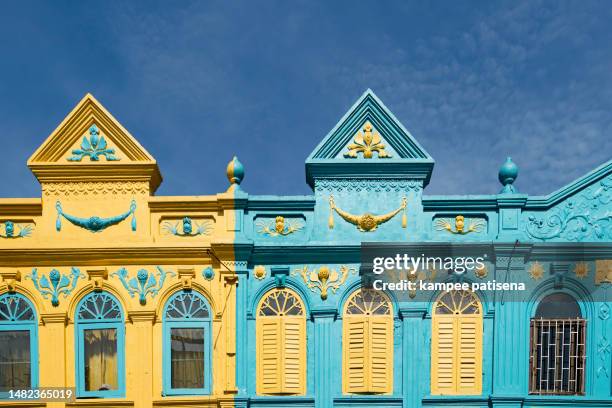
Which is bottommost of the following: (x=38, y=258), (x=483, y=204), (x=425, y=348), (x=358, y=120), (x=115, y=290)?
(x=425, y=348)

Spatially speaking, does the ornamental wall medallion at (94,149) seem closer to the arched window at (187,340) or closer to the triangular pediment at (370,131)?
the arched window at (187,340)

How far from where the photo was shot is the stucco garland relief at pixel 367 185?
8.59 metres

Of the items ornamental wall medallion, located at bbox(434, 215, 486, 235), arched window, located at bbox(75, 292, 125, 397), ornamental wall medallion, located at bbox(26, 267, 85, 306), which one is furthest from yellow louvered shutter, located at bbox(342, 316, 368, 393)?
ornamental wall medallion, located at bbox(26, 267, 85, 306)

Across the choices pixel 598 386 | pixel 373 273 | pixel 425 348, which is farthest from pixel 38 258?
pixel 598 386

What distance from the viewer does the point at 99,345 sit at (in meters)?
8.41

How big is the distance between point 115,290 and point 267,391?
3637 mm

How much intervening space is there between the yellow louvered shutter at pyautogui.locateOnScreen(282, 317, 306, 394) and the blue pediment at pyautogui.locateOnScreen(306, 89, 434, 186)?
→ 2.99m

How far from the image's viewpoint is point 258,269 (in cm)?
848

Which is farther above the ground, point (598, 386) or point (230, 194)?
point (230, 194)

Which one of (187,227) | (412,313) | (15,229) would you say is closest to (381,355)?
(412,313)

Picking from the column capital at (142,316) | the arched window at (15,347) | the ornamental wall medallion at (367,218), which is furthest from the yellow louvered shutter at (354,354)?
the arched window at (15,347)

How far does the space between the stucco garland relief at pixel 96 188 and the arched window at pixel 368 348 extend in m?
4.90

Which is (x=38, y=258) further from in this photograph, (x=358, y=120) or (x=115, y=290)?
(x=358, y=120)

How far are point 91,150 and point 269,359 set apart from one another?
5571 mm
